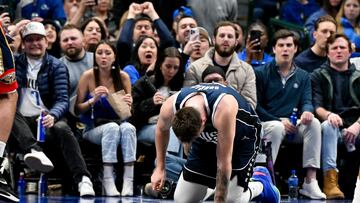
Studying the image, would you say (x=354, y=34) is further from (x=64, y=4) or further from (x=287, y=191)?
(x=64, y=4)

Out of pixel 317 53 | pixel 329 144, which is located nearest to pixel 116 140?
pixel 329 144

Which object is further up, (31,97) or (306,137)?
(31,97)

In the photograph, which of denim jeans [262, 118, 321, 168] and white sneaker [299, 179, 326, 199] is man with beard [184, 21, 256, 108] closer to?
denim jeans [262, 118, 321, 168]

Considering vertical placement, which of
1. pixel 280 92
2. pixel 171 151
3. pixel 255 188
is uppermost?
pixel 280 92

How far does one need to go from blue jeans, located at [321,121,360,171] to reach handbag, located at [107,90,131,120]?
2319 millimetres

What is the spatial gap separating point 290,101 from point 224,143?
401 cm

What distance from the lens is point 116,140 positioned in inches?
439

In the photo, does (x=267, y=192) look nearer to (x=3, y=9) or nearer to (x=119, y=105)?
(x=119, y=105)

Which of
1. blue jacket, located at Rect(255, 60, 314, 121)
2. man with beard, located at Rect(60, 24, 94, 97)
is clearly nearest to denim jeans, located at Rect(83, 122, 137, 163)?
man with beard, located at Rect(60, 24, 94, 97)

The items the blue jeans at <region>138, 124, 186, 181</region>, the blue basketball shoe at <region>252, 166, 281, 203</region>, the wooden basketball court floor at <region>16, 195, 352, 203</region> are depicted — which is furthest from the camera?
the blue jeans at <region>138, 124, 186, 181</region>

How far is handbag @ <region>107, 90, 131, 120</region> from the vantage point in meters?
11.3

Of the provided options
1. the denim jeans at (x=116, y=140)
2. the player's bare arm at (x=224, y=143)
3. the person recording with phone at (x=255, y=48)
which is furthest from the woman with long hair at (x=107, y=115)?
the player's bare arm at (x=224, y=143)

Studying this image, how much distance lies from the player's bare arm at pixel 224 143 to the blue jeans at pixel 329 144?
3.66 metres

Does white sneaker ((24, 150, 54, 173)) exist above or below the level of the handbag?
below
